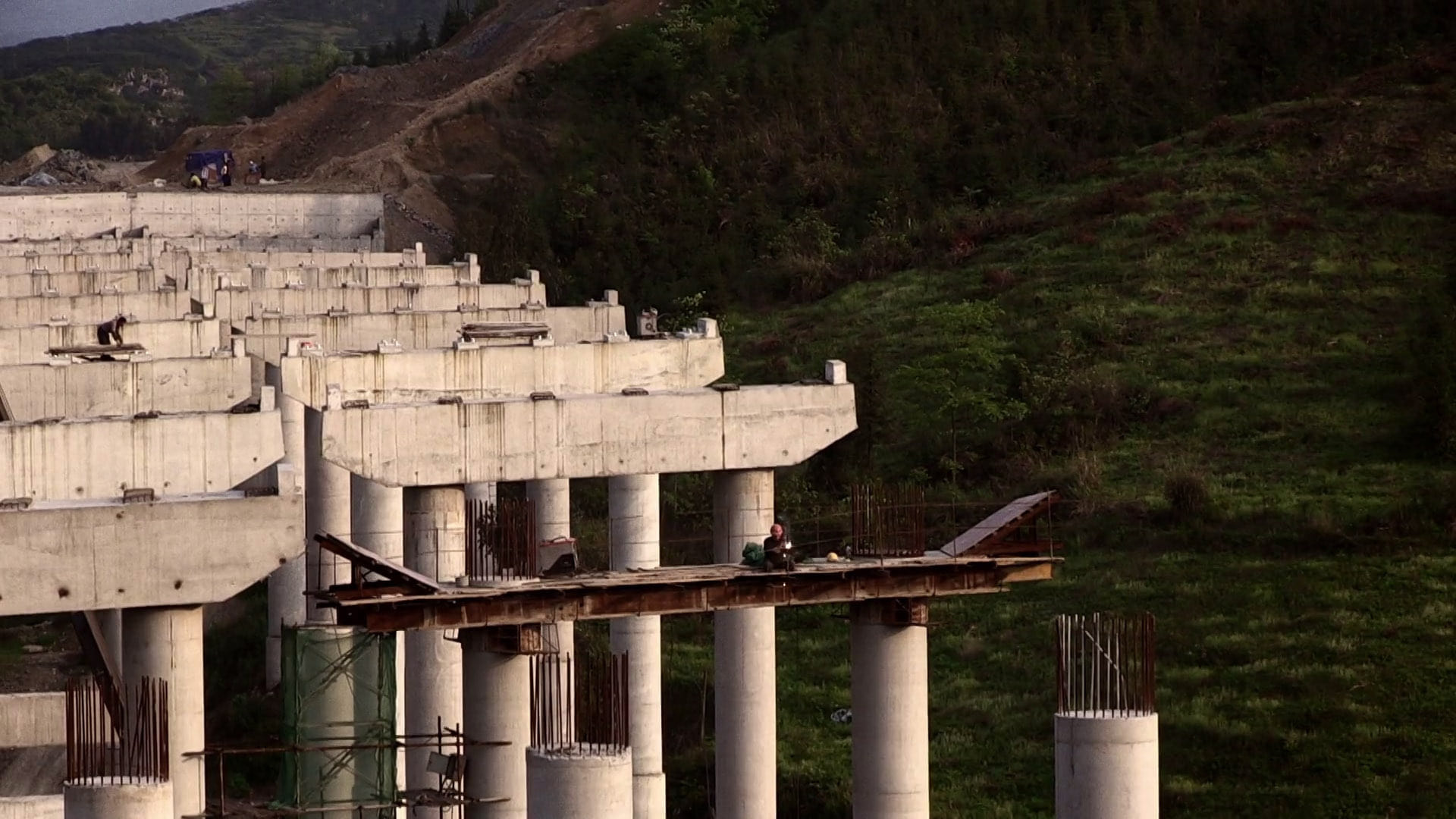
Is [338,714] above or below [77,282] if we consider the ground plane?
below

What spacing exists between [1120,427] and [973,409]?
3.40 metres

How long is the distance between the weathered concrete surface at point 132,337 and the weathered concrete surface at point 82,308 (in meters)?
3.03

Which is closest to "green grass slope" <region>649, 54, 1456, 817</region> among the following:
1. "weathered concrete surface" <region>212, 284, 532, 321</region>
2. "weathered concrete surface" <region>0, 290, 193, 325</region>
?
"weathered concrete surface" <region>212, 284, 532, 321</region>

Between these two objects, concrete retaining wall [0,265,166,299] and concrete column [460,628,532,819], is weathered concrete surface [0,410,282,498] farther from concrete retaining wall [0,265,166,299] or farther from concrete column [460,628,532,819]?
concrete retaining wall [0,265,166,299]

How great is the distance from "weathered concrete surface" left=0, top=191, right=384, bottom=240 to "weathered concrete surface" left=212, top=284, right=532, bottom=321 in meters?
40.2

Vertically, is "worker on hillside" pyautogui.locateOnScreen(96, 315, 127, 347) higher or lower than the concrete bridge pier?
higher

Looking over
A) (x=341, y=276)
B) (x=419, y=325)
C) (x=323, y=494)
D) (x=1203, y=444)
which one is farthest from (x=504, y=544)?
(x=1203, y=444)

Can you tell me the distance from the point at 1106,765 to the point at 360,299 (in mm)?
27687

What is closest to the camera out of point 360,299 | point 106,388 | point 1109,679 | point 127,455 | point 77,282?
point 1109,679

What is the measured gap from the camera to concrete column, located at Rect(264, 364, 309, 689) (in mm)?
45812

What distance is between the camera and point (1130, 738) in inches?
1204

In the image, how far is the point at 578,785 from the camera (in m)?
28.4

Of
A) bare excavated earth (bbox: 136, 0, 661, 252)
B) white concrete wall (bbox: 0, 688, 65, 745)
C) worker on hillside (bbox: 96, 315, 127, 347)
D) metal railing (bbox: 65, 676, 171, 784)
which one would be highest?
bare excavated earth (bbox: 136, 0, 661, 252)

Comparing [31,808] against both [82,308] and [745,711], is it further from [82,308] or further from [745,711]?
[82,308]
